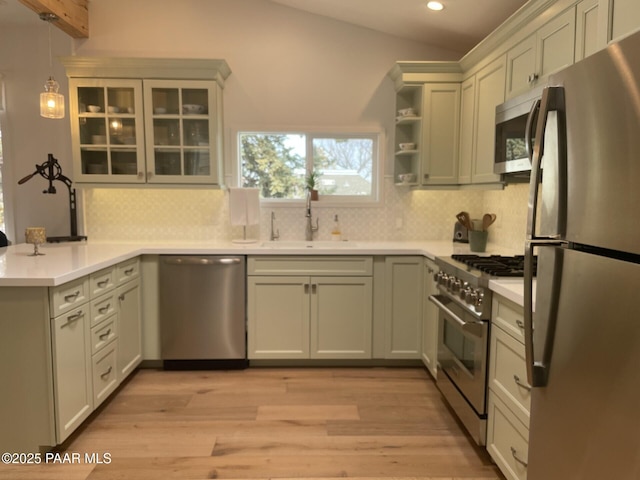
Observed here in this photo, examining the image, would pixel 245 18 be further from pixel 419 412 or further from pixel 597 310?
pixel 597 310

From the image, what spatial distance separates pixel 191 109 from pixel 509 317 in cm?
281

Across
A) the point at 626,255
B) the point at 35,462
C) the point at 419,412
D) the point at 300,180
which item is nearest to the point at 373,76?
the point at 300,180

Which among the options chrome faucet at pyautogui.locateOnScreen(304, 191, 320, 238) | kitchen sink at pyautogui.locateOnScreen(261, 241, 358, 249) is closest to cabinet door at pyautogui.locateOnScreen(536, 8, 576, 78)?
kitchen sink at pyautogui.locateOnScreen(261, 241, 358, 249)

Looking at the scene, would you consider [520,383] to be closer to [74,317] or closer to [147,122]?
[74,317]

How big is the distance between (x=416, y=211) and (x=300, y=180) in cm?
108

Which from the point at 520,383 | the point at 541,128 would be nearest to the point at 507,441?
the point at 520,383

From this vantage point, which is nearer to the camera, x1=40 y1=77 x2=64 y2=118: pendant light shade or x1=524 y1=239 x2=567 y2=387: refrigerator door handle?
x1=524 y1=239 x2=567 y2=387: refrigerator door handle

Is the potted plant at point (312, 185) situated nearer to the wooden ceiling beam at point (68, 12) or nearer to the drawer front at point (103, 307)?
the drawer front at point (103, 307)

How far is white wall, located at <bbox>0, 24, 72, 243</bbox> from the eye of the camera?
372 centimetres

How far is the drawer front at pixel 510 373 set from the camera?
1.81 m

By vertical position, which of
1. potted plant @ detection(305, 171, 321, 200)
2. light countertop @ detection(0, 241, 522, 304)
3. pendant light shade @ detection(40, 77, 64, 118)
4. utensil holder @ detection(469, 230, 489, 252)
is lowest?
light countertop @ detection(0, 241, 522, 304)

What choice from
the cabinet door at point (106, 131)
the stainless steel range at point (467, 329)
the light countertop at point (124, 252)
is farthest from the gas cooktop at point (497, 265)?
the cabinet door at point (106, 131)

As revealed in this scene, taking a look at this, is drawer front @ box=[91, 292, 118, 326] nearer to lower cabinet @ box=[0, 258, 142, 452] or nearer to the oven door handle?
lower cabinet @ box=[0, 258, 142, 452]

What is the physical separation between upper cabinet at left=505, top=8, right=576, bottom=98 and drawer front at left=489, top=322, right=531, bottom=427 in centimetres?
134
